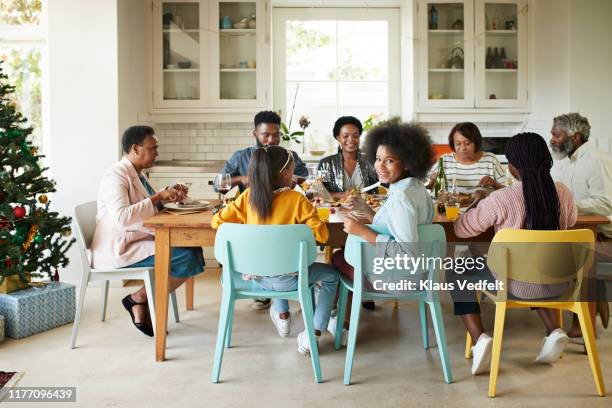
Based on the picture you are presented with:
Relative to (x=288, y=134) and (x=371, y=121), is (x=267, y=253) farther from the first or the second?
(x=371, y=121)

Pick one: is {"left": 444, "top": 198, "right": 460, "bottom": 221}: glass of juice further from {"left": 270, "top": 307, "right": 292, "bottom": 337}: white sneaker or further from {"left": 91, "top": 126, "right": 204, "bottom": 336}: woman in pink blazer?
{"left": 91, "top": 126, "right": 204, "bottom": 336}: woman in pink blazer

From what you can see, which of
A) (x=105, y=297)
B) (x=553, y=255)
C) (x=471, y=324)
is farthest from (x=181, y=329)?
(x=553, y=255)

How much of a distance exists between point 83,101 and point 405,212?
10.2 ft

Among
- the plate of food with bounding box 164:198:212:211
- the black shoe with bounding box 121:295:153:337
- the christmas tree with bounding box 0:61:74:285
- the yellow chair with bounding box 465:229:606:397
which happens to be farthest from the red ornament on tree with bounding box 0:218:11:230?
the yellow chair with bounding box 465:229:606:397

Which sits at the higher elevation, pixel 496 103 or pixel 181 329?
pixel 496 103

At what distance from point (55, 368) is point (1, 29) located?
315 cm

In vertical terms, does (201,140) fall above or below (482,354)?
above

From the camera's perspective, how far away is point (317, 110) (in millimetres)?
6383

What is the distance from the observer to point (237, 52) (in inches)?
235

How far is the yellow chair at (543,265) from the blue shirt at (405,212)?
0.34 m

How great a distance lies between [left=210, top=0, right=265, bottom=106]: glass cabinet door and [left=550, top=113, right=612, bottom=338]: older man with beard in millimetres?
2923

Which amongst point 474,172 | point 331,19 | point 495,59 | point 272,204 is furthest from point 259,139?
point 495,59

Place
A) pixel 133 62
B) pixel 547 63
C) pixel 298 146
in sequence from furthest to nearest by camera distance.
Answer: pixel 298 146 → pixel 547 63 → pixel 133 62

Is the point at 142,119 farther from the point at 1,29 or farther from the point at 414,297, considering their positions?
the point at 414,297
